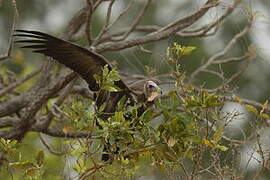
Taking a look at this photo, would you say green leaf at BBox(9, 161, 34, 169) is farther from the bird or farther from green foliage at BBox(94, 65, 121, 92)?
the bird

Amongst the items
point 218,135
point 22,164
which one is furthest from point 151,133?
point 22,164

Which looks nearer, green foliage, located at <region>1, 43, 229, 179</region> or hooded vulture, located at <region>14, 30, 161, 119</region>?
green foliage, located at <region>1, 43, 229, 179</region>

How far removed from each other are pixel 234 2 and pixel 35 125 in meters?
1.87

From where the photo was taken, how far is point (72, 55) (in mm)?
4695

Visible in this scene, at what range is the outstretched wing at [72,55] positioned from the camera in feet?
15.0

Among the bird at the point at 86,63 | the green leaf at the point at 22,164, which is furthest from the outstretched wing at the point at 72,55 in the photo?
the green leaf at the point at 22,164

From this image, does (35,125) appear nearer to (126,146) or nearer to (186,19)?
(186,19)

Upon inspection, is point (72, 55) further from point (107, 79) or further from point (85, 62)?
point (107, 79)

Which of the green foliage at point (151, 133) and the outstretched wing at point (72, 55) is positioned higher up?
the outstretched wing at point (72, 55)

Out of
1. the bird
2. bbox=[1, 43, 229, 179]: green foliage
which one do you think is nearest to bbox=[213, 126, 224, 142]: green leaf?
bbox=[1, 43, 229, 179]: green foliage

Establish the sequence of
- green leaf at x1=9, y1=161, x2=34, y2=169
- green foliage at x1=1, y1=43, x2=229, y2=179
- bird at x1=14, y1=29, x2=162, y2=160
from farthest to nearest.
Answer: bird at x1=14, y1=29, x2=162, y2=160
green leaf at x1=9, y1=161, x2=34, y2=169
green foliage at x1=1, y1=43, x2=229, y2=179

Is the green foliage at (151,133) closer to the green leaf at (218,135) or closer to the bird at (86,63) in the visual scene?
the green leaf at (218,135)

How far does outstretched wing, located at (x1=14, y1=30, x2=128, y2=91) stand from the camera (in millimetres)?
4574

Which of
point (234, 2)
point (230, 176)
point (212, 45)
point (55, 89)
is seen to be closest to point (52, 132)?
point (55, 89)
